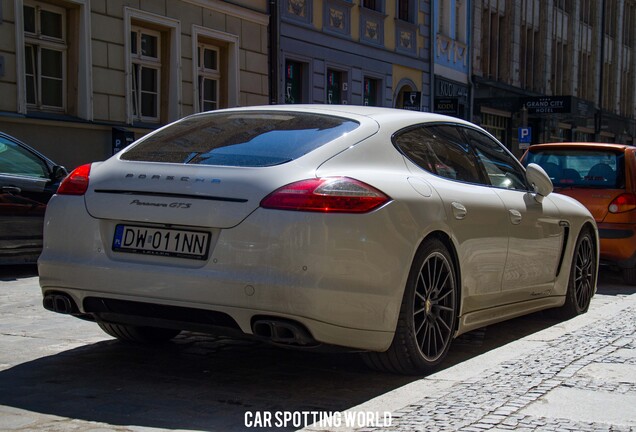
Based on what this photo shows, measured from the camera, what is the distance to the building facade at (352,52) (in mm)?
23297

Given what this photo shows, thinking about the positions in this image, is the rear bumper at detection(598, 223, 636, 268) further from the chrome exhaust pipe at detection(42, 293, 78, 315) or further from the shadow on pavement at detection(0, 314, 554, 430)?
the chrome exhaust pipe at detection(42, 293, 78, 315)

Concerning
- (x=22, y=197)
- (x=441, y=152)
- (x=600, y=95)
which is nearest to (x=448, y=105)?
(x=22, y=197)

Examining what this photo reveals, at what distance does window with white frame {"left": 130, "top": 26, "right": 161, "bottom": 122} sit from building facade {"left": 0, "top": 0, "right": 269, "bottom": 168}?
20mm

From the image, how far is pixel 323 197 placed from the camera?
183 inches

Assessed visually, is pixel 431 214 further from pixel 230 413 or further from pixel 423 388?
pixel 230 413

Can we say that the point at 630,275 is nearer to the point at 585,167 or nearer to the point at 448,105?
the point at 585,167

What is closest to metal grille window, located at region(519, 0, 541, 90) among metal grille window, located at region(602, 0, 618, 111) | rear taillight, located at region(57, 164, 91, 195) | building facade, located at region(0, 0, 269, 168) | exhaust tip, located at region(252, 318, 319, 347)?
metal grille window, located at region(602, 0, 618, 111)

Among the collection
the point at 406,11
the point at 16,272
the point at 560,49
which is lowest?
the point at 16,272

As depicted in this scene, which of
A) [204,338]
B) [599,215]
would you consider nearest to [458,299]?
[204,338]

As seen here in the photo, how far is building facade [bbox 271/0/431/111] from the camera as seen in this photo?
917 inches

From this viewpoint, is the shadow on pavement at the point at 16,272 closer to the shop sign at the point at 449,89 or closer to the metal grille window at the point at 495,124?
the shop sign at the point at 449,89

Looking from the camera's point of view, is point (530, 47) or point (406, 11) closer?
point (406, 11)

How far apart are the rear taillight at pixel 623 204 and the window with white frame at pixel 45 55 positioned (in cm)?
990

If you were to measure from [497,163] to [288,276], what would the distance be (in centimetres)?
264
